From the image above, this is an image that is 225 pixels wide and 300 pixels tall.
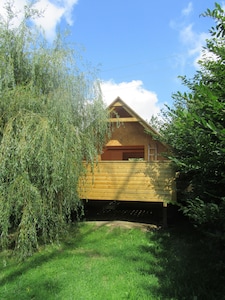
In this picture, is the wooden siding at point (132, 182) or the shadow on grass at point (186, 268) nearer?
the shadow on grass at point (186, 268)

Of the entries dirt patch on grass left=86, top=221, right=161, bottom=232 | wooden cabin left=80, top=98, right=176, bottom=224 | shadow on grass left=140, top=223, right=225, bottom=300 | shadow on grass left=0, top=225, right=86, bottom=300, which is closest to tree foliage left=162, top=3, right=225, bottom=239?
shadow on grass left=140, top=223, right=225, bottom=300

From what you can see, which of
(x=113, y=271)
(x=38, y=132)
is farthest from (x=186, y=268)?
(x=38, y=132)

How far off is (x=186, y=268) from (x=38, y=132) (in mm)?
3877

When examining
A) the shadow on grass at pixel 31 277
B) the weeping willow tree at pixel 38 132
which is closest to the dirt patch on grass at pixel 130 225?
the shadow on grass at pixel 31 277

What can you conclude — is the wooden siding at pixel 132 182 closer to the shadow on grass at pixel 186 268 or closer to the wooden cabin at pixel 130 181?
the wooden cabin at pixel 130 181

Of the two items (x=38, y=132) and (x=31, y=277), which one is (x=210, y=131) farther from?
(x=31, y=277)

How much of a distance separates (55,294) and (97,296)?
66cm

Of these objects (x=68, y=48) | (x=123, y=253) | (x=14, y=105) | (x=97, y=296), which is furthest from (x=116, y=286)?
(x=68, y=48)

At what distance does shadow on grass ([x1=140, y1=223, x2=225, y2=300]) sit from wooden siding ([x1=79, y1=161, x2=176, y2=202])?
4.30 ft

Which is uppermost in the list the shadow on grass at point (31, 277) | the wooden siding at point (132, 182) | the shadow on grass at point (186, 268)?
the wooden siding at point (132, 182)

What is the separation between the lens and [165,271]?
4.77 m

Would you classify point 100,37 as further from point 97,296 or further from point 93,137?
point 97,296

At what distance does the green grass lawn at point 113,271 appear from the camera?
394 centimetres

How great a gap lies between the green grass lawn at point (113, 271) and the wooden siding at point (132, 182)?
1287mm
